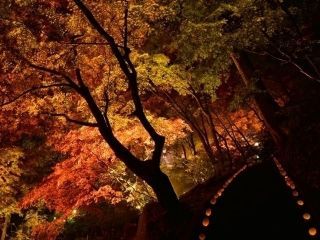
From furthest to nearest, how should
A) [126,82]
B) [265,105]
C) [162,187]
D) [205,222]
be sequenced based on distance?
1. [265,105]
2. [126,82]
3. [162,187]
4. [205,222]

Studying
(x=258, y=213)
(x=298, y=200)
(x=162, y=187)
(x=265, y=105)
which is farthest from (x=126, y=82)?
(x=298, y=200)

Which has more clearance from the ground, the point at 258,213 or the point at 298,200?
the point at 258,213

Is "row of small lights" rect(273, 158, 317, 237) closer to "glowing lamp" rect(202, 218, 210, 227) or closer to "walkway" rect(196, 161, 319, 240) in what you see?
"walkway" rect(196, 161, 319, 240)

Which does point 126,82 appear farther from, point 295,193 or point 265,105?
point 295,193

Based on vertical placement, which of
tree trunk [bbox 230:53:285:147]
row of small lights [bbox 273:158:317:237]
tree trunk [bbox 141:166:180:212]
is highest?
tree trunk [bbox 230:53:285:147]

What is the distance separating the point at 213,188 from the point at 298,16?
4958mm

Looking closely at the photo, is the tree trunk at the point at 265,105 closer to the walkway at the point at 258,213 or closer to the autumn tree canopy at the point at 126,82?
the autumn tree canopy at the point at 126,82

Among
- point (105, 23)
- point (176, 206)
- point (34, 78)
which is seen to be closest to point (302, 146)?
point (176, 206)

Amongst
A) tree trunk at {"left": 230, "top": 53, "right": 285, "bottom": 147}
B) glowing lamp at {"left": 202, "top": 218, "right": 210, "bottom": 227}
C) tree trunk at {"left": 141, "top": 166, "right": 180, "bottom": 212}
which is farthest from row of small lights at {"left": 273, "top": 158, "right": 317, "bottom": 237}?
tree trunk at {"left": 230, "top": 53, "right": 285, "bottom": 147}

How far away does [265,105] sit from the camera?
12.8 meters

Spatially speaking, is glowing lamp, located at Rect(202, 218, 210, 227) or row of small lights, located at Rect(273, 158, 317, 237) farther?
glowing lamp, located at Rect(202, 218, 210, 227)

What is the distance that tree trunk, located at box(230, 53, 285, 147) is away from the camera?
488 inches

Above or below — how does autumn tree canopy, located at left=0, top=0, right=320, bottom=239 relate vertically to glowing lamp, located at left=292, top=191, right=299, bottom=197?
above

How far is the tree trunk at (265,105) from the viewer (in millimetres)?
12398
